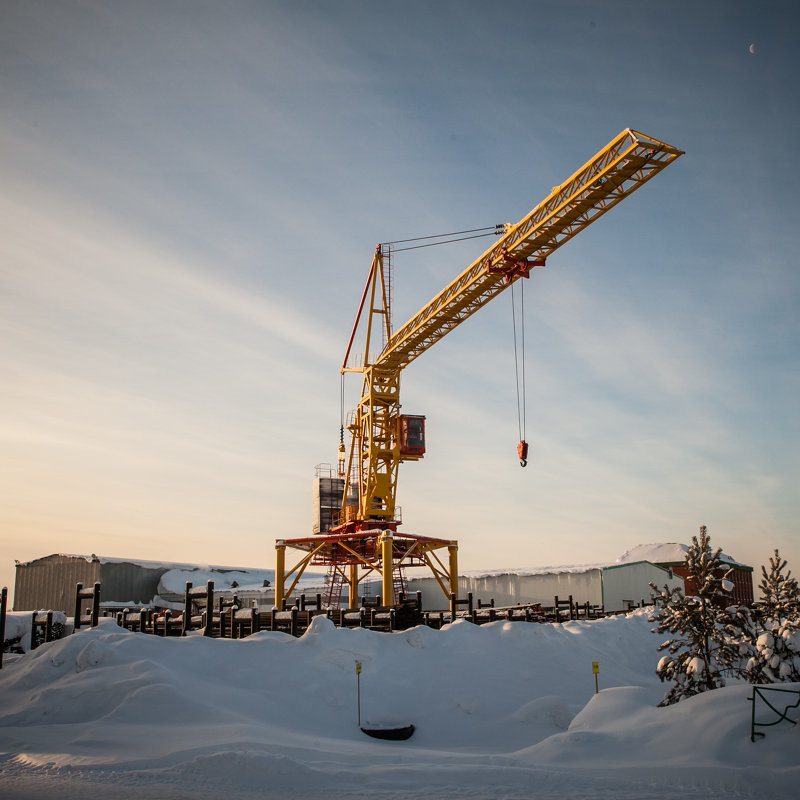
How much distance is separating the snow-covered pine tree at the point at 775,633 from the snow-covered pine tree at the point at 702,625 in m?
0.60

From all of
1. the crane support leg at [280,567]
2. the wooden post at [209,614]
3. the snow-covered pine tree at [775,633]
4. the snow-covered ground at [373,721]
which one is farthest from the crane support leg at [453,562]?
the snow-covered pine tree at [775,633]

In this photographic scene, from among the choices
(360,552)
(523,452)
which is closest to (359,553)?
(360,552)

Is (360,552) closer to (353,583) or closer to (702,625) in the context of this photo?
(353,583)

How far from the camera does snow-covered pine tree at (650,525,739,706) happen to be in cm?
1759

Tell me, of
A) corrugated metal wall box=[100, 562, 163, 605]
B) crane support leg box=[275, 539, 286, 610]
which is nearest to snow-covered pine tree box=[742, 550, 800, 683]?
crane support leg box=[275, 539, 286, 610]

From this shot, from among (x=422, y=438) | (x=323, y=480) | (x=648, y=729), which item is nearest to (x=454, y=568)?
(x=422, y=438)

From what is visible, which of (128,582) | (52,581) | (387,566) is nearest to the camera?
(387,566)

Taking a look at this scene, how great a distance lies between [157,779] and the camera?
40.4ft

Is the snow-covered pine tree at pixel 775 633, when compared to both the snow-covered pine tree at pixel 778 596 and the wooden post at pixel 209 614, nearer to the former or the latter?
the snow-covered pine tree at pixel 778 596

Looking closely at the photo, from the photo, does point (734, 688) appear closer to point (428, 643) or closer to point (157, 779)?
point (157, 779)

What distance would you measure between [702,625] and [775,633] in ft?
5.64

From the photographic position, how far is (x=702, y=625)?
18.0 m

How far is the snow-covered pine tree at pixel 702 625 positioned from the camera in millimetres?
17594

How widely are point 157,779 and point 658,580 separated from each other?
152 feet
